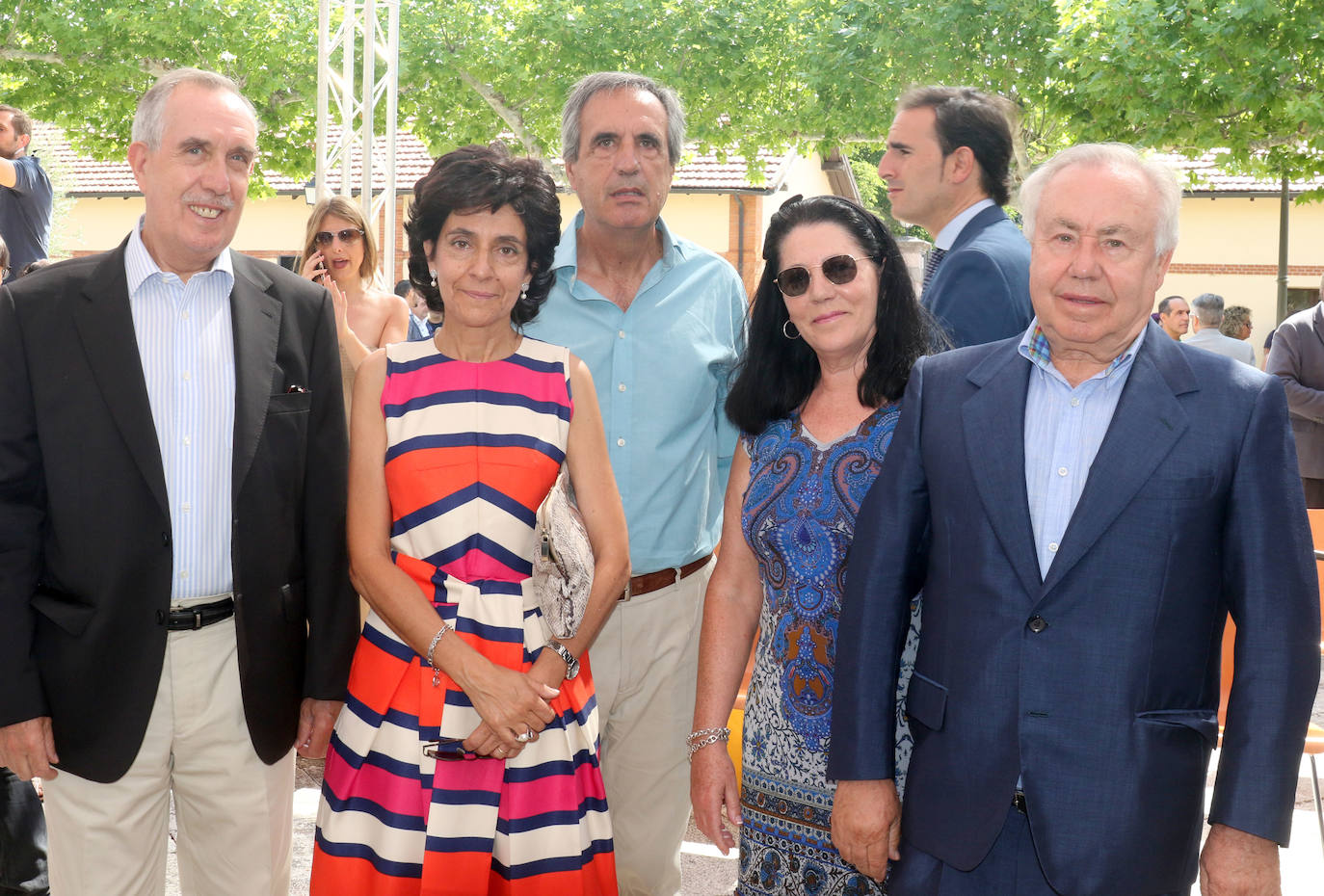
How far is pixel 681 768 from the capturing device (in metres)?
3.27

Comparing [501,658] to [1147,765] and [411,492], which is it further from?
[1147,765]

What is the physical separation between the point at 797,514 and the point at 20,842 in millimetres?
2742

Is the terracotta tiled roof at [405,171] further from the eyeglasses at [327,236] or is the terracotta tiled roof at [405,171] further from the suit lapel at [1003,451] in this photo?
the suit lapel at [1003,451]

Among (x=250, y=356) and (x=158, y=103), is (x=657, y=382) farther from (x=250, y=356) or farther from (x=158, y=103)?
(x=158, y=103)

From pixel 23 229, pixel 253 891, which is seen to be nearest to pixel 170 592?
pixel 253 891

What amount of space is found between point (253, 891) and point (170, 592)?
2.54ft

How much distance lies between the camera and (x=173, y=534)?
2623 millimetres

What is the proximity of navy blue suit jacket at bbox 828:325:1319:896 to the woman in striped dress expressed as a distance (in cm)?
88

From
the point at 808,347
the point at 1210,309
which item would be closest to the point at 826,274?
the point at 808,347

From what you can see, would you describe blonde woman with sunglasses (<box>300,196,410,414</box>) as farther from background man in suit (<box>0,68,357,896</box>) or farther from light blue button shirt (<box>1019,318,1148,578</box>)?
light blue button shirt (<box>1019,318,1148,578</box>)

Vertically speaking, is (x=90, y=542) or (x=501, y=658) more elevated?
(x=90, y=542)

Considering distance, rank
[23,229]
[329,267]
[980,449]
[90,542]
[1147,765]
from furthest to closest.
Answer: [23,229] < [329,267] < [90,542] < [980,449] < [1147,765]

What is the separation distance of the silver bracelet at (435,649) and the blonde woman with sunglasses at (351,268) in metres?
3.82

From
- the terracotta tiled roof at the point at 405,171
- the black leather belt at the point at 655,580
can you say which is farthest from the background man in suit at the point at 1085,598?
the terracotta tiled roof at the point at 405,171
